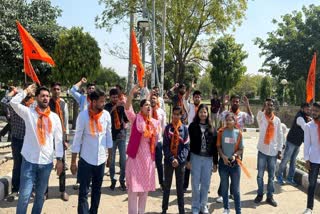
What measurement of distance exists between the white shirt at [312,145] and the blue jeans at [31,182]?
3.89 meters

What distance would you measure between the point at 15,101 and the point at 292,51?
112ft

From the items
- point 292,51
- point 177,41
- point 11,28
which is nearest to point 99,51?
point 11,28

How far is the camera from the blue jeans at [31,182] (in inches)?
172

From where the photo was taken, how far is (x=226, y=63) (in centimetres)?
2312

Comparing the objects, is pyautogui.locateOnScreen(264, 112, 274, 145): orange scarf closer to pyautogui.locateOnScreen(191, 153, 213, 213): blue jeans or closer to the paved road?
the paved road

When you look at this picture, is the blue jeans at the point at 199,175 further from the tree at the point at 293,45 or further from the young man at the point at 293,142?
the tree at the point at 293,45

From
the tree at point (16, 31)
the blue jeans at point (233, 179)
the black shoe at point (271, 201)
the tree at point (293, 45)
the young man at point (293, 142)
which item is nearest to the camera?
the blue jeans at point (233, 179)

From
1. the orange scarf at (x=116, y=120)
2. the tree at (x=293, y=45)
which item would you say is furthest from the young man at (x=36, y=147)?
the tree at (x=293, y=45)

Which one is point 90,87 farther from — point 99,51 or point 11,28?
point 11,28

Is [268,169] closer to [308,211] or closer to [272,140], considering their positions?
[272,140]

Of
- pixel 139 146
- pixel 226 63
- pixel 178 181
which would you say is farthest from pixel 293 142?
pixel 226 63

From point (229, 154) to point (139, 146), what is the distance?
1.40m

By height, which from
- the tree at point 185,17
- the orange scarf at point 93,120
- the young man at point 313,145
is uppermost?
the tree at point 185,17

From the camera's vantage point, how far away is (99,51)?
16859 mm
